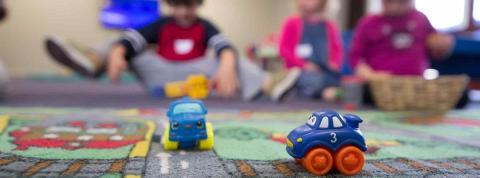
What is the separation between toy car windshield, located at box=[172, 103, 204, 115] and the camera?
622 millimetres

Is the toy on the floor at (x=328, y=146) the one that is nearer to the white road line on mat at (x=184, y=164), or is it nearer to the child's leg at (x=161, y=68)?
the white road line on mat at (x=184, y=164)

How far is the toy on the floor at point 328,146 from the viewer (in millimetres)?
509

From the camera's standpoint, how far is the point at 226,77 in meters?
1.37

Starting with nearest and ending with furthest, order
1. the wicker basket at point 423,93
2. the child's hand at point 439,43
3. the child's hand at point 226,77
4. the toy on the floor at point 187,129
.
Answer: the toy on the floor at point 187,129, the wicker basket at point 423,93, the child's hand at point 226,77, the child's hand at point 439,43

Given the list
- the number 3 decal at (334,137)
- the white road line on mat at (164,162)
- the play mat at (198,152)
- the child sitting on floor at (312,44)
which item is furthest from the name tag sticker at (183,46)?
the number 3 decal at (334,137)

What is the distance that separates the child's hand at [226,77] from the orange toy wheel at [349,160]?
847 millimetres

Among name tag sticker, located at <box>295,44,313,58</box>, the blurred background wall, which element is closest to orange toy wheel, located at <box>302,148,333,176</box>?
name tag sticker, located at <box>295,44,313,58</box>

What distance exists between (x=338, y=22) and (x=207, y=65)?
2.30m

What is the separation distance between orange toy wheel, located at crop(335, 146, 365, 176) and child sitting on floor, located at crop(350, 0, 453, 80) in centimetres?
96

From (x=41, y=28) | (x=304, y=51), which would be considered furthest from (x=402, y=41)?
(x=41, y=28)

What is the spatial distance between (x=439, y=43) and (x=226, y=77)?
0.77 m

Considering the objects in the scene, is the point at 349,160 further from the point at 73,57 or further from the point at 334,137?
the point at 73,57

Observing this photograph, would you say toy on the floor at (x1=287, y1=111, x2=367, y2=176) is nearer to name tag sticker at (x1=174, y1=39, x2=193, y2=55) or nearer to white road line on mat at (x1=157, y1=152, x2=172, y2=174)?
white road line on mat at (x1=157, y1=152, x2=172, y2=174)

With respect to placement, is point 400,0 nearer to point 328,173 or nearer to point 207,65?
point 207,65
